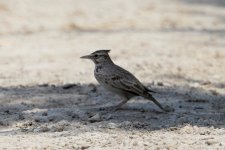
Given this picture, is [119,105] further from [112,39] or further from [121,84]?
[112,39]

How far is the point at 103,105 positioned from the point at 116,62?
11.2 ft

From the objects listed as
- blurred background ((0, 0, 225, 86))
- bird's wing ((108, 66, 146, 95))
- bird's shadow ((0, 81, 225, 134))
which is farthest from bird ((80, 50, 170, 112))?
blurred background ((0, 0, 225, 86))

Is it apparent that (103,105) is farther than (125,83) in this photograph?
Yes

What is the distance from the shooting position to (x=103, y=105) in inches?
394

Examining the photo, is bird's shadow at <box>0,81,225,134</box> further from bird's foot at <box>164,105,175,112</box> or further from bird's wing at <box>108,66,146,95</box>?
bird's wing at <box>108,66,146,95</box>

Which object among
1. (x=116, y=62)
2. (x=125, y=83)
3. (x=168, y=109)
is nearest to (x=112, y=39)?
(x=116, y=62)

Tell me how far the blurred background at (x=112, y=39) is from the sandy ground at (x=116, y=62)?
18 millimetres

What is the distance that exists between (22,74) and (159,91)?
2233 mm

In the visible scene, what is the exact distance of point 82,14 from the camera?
18750mm

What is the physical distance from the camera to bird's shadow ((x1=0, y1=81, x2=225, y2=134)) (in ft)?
29.4

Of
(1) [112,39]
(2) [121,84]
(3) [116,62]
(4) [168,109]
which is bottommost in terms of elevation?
(4) [168,109]

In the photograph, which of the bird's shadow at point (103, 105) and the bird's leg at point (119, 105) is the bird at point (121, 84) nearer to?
the bird's leg at point (119, 105)

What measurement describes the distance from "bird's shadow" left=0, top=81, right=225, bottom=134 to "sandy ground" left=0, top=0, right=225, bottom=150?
0.04 feet

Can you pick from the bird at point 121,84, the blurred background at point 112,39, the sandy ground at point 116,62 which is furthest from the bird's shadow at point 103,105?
the blurred background at point 112,39
